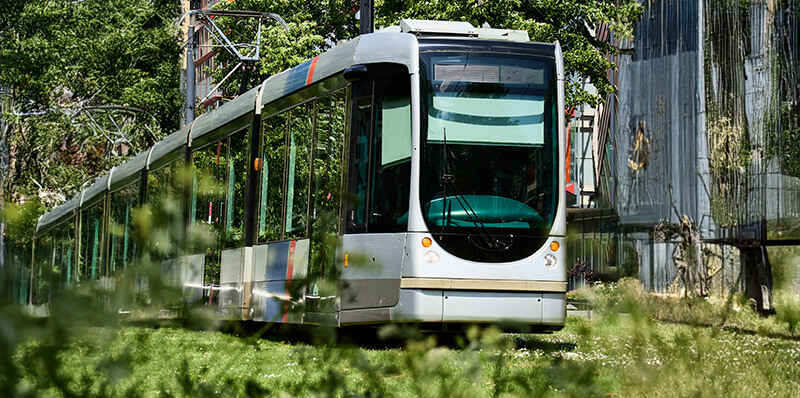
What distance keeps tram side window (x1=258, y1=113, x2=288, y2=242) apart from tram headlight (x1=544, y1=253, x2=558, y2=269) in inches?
118

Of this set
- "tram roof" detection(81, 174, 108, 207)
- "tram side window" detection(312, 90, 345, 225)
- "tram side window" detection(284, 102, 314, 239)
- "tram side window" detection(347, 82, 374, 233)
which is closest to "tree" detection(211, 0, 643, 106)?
"tram roof" detection(81, 174, 108, 207)

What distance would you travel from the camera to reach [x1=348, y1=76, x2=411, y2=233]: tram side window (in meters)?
10.7

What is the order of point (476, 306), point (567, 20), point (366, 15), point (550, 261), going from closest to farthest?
point (476, 306)
point (550, 261)
point (366, 15)
point (567, 20)

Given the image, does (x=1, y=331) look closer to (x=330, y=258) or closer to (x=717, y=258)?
(x=330, y=258)

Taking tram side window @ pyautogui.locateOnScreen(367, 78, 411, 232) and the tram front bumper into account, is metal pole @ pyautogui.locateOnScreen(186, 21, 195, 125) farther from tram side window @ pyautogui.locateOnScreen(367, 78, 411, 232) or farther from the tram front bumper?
the tram front bumper

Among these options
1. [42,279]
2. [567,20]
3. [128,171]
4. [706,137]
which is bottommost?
[42,279]

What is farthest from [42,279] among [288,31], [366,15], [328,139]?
[288,31]

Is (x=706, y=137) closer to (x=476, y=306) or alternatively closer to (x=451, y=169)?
(x=451, y=169)

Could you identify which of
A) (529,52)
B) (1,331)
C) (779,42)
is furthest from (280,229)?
(779,42)

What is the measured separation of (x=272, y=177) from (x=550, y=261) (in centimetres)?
354

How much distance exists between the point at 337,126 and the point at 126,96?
97.8 ft

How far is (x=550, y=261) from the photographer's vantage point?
10.8 m

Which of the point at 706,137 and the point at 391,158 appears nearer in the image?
the point at 391,158

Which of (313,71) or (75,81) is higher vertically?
(75,81)
